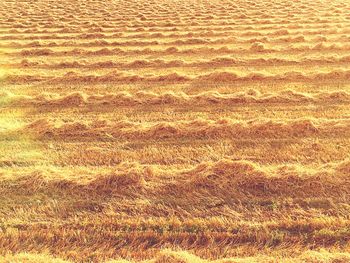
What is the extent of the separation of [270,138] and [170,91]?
262 centimetres

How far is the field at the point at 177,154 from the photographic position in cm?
409

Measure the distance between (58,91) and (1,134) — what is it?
231 cm

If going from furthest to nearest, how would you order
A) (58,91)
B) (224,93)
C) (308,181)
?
1. (58,91)
2. (224,93)
3. (308,181)

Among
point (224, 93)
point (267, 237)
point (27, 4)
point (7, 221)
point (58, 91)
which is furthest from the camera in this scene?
point (27, 4)

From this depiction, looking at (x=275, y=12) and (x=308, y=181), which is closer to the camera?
(x=308, y=181)

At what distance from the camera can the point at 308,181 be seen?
478 centimetres

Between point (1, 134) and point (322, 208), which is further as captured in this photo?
point (1, 134)

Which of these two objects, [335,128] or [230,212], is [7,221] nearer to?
[230,212]

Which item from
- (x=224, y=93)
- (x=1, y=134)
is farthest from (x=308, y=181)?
(x=1, y=134)

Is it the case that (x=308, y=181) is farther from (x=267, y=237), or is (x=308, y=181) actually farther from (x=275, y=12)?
(x=275, y=12)

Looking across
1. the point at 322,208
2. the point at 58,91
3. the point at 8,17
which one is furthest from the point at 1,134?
the point at 8,17

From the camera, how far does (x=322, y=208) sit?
4426 millimetres

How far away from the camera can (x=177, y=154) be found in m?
5.63

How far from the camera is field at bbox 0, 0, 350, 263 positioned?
4.09 m
